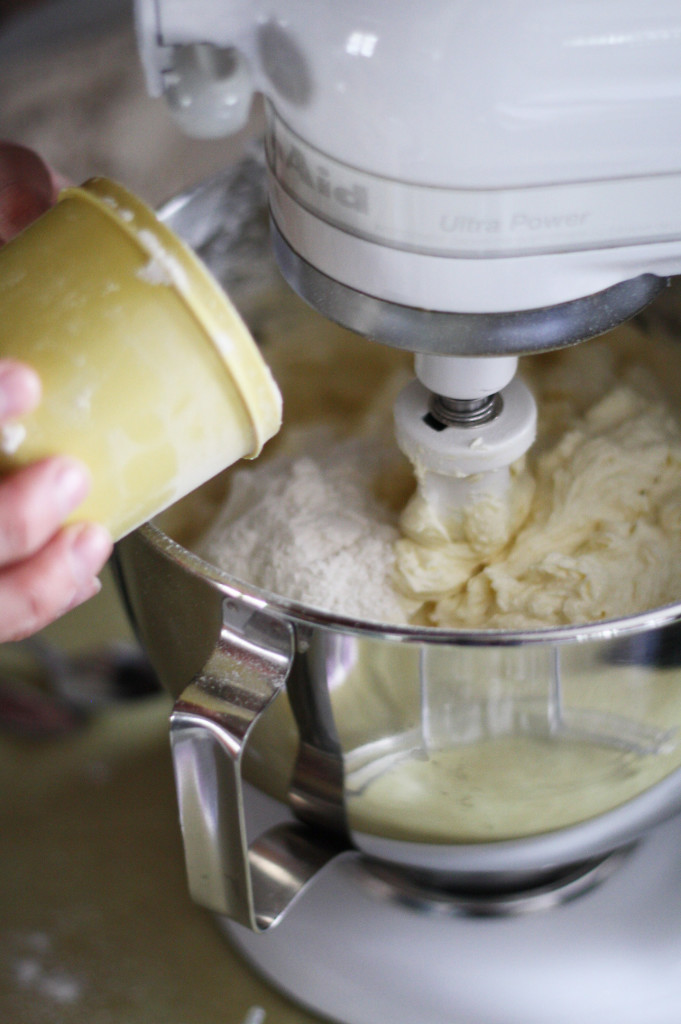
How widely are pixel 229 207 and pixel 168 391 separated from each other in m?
0.34

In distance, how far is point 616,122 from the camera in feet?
1.21

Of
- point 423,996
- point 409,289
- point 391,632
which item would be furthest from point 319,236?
point 423,996

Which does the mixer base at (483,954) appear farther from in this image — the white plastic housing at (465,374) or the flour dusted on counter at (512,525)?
the white plastic housing at (465,374)

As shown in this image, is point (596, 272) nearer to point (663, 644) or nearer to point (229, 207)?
point (663, 644)

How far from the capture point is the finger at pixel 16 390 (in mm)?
362

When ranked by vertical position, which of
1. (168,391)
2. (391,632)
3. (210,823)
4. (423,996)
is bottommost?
(423,996)

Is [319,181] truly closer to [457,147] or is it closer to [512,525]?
[457,147]

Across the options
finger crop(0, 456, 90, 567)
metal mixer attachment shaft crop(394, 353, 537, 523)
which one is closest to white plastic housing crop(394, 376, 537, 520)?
metal mixer attachment shaft crop(394, 353, 537, 523)

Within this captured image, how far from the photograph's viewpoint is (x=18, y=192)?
22.7 inches

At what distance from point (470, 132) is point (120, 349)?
0.14m

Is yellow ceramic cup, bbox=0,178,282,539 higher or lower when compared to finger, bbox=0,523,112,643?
higher

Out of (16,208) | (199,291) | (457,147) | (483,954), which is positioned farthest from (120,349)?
(483,954)

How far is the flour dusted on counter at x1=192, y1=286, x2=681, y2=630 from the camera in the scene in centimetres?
57

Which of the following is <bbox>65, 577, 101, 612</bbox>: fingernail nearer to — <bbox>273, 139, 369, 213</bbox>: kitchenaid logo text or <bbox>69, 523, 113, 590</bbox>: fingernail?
<bbox>69, 523, 113, 590</bbox>: fingernail
